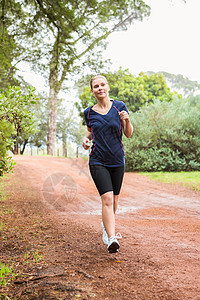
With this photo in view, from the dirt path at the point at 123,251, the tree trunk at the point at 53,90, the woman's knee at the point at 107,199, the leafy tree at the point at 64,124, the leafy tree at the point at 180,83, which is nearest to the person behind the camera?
the dirt path at the point at 123,251

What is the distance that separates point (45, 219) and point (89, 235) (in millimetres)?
A: 1698

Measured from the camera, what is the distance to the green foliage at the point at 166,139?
16688 millimetres

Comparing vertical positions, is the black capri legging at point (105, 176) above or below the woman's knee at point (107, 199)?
above

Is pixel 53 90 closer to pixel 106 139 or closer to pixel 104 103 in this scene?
pixel 104 103

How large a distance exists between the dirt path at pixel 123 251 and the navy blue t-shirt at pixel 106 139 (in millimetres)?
1221

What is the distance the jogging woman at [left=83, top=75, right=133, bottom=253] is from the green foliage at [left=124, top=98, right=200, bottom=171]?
1329 centimetres

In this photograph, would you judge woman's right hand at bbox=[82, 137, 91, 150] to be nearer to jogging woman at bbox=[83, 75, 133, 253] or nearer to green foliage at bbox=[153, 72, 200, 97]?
jogging woman at bbox=[83, 75, 133, 253]

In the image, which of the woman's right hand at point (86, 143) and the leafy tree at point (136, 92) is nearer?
the woman's right hand at point (86, 143)

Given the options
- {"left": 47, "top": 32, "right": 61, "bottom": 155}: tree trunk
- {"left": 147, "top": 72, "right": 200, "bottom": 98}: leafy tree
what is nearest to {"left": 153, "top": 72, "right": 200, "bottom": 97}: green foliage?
{"left": 147, "top": 72, "right": 200, "bottom": 98}: leafy tree

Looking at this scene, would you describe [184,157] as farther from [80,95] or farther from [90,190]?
[80,95]

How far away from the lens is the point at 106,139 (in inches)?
141

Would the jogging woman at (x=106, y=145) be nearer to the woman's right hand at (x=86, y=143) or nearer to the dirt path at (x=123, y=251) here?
the woman's right hand at (x=86, y=143)

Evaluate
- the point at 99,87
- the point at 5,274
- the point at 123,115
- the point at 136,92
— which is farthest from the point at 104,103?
the point at 136,92

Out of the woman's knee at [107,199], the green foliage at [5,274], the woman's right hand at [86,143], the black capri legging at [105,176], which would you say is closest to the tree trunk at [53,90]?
the woman's right hand at [86,143]
